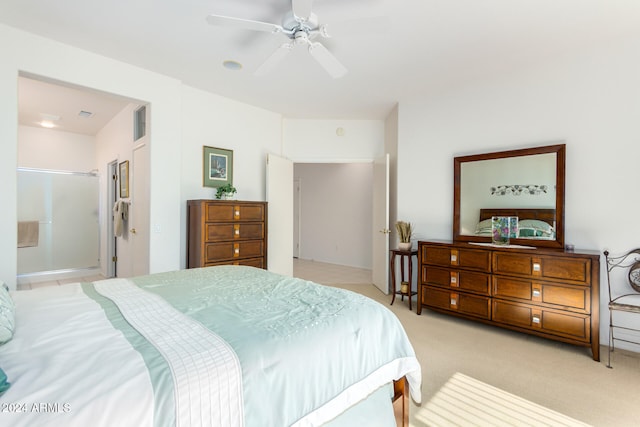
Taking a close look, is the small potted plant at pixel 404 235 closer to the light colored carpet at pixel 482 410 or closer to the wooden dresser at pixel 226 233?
the wooden dresser at pixel 226 233

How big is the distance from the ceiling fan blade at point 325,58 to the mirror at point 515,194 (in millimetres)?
1842

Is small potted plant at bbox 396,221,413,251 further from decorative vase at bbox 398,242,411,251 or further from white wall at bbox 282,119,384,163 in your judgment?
white wall at bbox 282,119,384,163

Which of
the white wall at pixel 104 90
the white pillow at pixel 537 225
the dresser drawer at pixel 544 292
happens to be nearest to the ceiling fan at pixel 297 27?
the white wall at pixel 104 90

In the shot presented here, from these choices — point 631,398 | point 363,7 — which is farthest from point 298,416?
point 363,7

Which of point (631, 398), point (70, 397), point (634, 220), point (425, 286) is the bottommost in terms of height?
point (631, 398)

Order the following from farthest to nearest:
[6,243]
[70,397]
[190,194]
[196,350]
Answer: [190,194] < [6,243] < [196,350] < [70,397]

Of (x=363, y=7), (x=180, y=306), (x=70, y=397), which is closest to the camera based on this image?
Answer: (x=70, y=397)

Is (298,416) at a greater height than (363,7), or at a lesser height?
lesser

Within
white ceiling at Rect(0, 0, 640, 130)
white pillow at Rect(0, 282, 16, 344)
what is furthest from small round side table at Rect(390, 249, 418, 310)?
white pillow at Rect(0, 282, 16, 344)

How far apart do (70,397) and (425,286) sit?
321cm

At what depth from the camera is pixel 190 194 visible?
3711 millimetres

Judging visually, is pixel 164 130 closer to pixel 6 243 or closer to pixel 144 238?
pixel 144 238

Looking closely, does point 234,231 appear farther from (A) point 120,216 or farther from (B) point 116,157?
(B) point 116,157

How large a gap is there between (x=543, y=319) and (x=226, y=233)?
314cm
